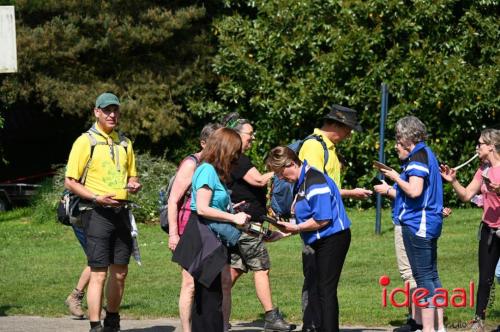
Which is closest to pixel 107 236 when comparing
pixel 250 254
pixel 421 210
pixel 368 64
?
pixel 250 254

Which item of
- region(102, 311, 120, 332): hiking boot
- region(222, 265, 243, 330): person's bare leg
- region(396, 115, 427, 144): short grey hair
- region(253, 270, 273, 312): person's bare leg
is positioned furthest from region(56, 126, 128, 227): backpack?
region(396, 115, 427, 144): short grey hair

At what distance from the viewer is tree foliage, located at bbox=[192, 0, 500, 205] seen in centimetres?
1931

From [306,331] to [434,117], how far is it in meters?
12.0

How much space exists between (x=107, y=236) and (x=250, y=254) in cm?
124

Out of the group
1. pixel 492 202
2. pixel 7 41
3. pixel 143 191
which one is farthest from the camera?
pixel 143 191

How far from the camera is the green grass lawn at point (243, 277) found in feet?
32.8

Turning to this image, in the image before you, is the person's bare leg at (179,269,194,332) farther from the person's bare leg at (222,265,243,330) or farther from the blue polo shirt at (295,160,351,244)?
the blue polo shirt at (295,160,351,244)

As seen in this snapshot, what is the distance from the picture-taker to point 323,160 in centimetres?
837

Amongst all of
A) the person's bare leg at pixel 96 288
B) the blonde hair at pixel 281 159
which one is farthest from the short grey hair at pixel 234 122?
the person's bare leg at pixel 96 288

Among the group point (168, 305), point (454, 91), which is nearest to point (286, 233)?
point (168, 305)

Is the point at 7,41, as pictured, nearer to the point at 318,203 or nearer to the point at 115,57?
the point at 318,203

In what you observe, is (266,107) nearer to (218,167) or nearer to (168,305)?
(168,305)

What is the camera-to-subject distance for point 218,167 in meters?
7.28

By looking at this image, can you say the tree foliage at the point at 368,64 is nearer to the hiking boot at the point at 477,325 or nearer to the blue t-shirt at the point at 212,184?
the hiking boot at the point at 477,325
